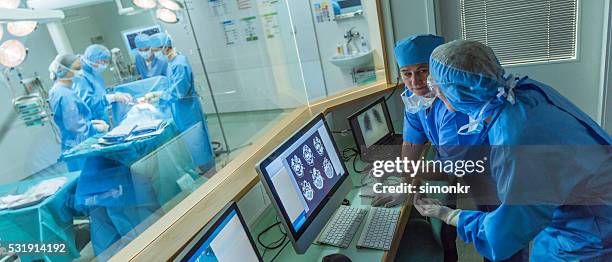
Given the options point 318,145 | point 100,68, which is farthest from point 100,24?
point 318,145

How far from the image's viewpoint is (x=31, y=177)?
1721 millimetres

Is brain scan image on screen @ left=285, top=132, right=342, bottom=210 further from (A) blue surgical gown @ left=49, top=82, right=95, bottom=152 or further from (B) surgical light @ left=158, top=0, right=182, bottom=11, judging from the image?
(B) surgical light @ left=158, top=0, right=182, bottom=11

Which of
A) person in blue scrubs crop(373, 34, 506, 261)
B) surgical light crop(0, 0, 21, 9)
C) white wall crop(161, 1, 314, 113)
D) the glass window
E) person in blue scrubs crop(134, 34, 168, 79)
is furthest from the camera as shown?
person in blue scrubs crop(134, 34, 168, 79)

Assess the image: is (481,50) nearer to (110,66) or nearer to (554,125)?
(554,125)

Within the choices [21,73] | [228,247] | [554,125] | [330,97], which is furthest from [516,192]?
[21,73]

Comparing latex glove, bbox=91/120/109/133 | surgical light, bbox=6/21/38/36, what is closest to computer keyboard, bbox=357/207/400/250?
surgical light, bbox=6/21/38/36

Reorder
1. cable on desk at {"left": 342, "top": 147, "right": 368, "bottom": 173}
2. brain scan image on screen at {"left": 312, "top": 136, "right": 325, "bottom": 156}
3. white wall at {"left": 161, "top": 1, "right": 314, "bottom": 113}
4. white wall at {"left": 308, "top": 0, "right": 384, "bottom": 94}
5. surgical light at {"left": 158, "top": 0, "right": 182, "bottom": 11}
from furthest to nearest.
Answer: surgical light at {"left": 158, "top": 0, "right": 182, "bottom": 11} → white wall at {"left": 161, "top": 1, "right": 314, "bottom": 113} → white wall at {"left": 308, "top": 0, "right": 384, "bottom": 94} → cable on desk at {"left": 342, "top": 147, "right": 368, "bottom": 173} → brain scan image on screen at {"left": 312, "top": 136, "right": 325, "bottom": 156}

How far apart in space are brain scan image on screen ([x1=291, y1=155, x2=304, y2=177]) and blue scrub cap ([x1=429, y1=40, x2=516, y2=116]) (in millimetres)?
477

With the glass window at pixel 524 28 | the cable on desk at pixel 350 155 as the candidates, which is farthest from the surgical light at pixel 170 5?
the glass window at pixel 524 28

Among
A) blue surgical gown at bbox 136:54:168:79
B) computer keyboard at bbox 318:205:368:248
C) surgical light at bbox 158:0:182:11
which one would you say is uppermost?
surgical light at bbox 158:0:182:11

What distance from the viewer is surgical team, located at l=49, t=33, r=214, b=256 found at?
5.79 ft

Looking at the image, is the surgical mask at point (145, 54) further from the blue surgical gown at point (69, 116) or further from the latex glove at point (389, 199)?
the latex glove at point (389, 199)

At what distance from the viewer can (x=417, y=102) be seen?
142 centimetres

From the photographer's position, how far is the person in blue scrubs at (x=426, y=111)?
1324 mm
